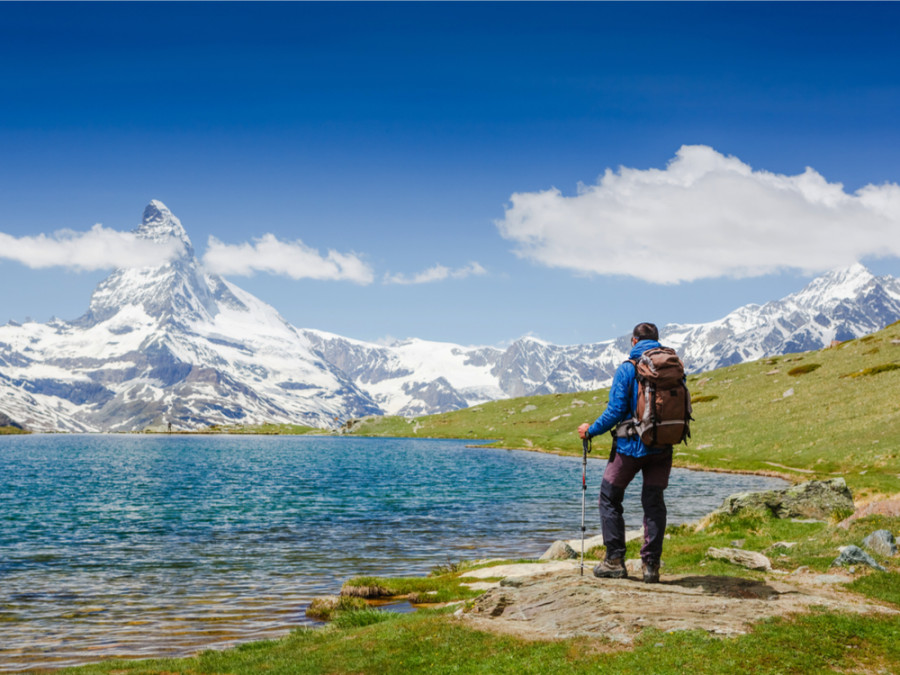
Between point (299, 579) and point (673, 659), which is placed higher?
point (673, 659)

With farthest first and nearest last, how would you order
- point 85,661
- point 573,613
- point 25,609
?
point 25,609 < point 85,661 < point 573,613

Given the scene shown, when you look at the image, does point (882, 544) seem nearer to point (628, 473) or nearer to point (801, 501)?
point (628, 473)

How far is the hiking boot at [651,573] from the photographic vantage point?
15.1m

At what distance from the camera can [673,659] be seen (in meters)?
11.0

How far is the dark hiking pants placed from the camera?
1494 centimetres

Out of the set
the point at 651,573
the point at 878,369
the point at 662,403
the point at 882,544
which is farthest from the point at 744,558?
the point at 878,369

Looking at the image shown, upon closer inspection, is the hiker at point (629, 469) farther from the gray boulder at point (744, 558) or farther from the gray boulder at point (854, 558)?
the gray boulder at point (854, 558)

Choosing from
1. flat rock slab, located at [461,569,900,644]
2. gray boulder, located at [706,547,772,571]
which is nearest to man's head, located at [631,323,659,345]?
flat rock slab, located at [461,569,900,644]

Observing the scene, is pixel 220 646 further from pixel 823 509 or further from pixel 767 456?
pixel 767 456

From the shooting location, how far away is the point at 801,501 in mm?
29766

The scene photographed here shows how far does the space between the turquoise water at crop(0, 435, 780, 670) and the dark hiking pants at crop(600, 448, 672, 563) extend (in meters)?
11.0

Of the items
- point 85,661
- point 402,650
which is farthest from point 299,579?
point 402,650

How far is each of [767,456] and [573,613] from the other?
66.2m

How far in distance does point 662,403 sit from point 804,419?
2834 inches
